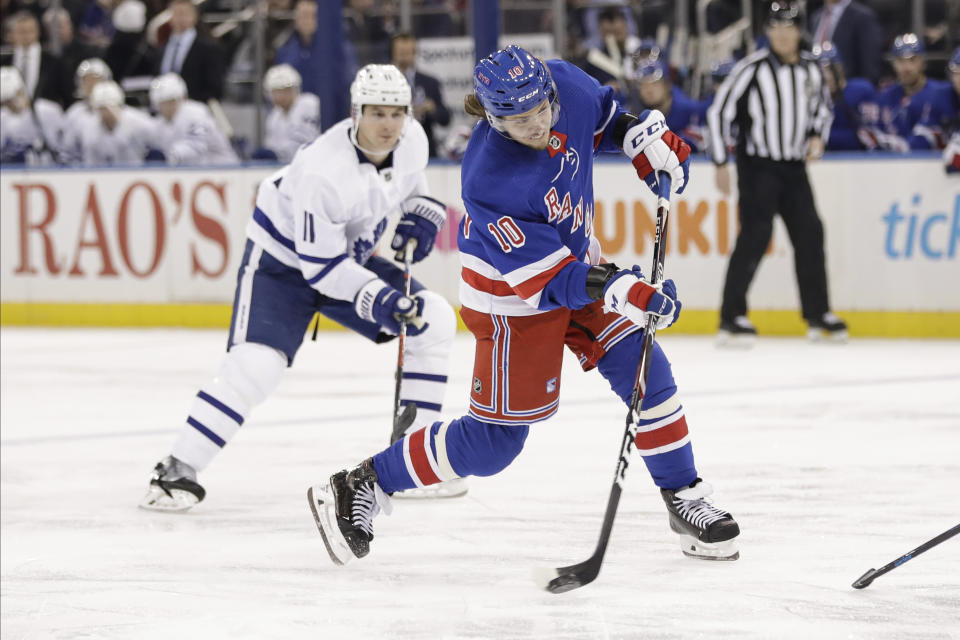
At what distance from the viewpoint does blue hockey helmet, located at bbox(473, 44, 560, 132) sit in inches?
120

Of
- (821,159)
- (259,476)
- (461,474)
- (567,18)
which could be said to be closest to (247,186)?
(567,18)

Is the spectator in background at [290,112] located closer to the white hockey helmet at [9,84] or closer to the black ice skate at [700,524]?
the white hockey helmet at [9,84]

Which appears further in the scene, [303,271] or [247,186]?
[247,186]

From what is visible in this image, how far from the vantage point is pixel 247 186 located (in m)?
8.95

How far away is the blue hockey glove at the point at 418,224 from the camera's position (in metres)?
4.52

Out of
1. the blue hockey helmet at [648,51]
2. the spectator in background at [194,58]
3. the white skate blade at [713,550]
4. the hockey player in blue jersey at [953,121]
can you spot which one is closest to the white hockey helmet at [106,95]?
the spectator in background at [194,58]

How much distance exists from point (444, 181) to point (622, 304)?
5.59 meters

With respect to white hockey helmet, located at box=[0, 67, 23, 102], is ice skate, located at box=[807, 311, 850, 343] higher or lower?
lower

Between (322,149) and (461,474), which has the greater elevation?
(322,149)

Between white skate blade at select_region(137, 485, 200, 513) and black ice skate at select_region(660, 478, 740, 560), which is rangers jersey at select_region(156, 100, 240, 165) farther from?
black ice skate at select_region(660, 478, 740, 560)

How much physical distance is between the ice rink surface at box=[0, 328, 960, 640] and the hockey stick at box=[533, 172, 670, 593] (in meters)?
0.06

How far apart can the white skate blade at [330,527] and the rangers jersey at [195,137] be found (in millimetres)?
6143

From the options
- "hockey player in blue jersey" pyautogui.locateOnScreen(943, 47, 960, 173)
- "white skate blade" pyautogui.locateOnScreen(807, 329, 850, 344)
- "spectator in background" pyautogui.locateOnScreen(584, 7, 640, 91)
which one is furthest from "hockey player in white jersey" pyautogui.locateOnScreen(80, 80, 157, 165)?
"hockey player in blue jersey" pyautogui.locateOnScreen(943, 47, 960, 173)

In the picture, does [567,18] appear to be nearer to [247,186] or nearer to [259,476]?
[247,186]
